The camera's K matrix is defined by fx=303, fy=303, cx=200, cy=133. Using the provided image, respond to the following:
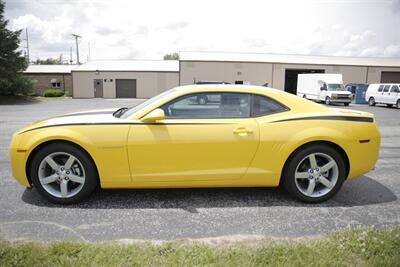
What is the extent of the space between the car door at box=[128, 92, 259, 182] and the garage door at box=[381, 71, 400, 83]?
4260cm

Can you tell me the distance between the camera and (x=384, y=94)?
24.7 meters

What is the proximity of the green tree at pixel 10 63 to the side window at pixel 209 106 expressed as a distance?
98.9 feet

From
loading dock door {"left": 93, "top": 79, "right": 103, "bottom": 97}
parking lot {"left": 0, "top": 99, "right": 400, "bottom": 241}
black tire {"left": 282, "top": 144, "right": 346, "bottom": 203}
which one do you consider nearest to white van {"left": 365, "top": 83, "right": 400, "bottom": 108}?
parking lot {"left": 0, "top": 99, "right": 400, "bottom": 241}

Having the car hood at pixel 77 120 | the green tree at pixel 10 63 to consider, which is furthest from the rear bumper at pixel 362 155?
the green tree at pixel 10 63

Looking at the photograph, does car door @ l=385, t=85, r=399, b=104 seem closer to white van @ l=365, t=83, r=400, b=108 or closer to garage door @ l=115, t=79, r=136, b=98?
white van @ l=365, t=83, r=400, b=108

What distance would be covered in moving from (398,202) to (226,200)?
90.4 inches

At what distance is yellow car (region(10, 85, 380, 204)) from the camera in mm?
3654

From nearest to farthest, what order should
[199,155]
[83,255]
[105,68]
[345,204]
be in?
[83,255], [199,155], [345,204], [105,68]

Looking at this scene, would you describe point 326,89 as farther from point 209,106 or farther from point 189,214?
point 189,214

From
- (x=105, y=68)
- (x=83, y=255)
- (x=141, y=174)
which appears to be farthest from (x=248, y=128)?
(x=105, y=68)

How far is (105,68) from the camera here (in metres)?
39.7

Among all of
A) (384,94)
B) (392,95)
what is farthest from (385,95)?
(392,95)

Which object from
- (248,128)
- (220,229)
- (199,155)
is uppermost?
(248,128)

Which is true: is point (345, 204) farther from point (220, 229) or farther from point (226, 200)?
point (220, 229)
